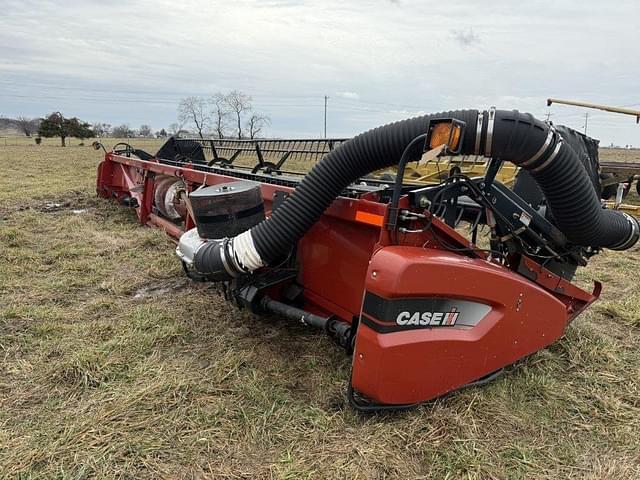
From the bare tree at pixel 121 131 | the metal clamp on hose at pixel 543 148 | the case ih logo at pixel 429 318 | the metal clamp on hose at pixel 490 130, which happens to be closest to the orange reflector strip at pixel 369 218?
the case ih logo at pixel 429 318

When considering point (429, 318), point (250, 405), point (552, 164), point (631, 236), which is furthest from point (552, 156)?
point (250, 405)

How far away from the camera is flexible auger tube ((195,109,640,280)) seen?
2.00 meters

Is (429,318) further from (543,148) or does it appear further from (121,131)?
(121,131)

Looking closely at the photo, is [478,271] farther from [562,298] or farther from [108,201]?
[108,201]

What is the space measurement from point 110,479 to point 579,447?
2.04 meters

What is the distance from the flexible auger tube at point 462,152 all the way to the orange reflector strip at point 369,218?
0.69 ft

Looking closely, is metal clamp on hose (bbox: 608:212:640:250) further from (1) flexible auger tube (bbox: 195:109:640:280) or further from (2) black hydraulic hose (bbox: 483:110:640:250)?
(2) black hydraulic hose (bbox: 483:110:640:250)

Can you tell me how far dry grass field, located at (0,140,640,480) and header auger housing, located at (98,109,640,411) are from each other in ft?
0.69

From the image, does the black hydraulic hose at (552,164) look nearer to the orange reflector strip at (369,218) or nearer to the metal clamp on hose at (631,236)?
the metal clamp on hose at (631,236)

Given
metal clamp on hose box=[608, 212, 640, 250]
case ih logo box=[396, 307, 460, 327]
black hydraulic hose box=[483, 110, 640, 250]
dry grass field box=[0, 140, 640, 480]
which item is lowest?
dry grass field box=[0, 140, 640, 480]

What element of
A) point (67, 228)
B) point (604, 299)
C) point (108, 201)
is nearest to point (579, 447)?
point (604, 299)

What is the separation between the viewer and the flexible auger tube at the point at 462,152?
2004 mm

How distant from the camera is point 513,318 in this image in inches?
96.7

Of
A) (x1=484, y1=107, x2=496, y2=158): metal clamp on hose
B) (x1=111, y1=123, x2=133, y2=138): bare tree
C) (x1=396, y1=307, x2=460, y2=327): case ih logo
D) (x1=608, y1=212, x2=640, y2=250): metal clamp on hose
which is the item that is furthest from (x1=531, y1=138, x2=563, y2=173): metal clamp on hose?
(x1=111, y1=123, x2=133, y2=138): bare tree
